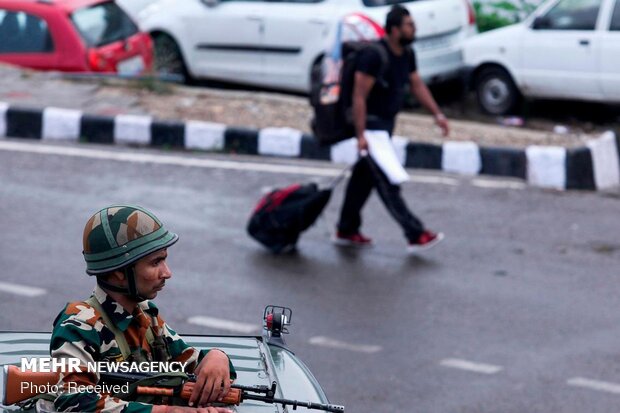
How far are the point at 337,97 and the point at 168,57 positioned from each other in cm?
598

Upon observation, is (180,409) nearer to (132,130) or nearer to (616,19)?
(132,130)

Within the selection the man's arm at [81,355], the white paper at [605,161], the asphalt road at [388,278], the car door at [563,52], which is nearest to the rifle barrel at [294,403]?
the man's arm at [81,355]

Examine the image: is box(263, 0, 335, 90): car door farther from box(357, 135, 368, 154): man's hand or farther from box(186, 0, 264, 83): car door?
box(357, 135, 368, 154): man's hand

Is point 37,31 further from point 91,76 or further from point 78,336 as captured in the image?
point 78,336

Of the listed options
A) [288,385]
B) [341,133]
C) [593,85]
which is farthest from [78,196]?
[288,385]

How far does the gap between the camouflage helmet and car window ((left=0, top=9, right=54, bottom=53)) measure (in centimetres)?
985

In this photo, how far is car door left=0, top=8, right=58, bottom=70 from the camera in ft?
42.1

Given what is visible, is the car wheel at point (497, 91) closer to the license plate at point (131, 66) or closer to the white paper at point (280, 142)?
the white paper at point (280, 142)

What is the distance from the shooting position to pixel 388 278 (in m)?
7.65

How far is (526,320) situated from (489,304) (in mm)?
321

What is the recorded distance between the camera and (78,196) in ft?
30.6

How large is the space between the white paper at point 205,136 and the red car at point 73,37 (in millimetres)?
2414

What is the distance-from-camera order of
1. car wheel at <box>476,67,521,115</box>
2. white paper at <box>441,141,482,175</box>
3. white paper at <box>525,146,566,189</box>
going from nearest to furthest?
white paper at <box>525,146,566,189</box> → white paper at <box>441,141,482,175</box> → car wheel at <box>476,67,521,115</box>

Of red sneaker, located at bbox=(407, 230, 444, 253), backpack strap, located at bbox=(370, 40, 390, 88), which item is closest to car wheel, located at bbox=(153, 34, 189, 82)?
backpack strap, located at bbox=(370, 40, 390, 88)
